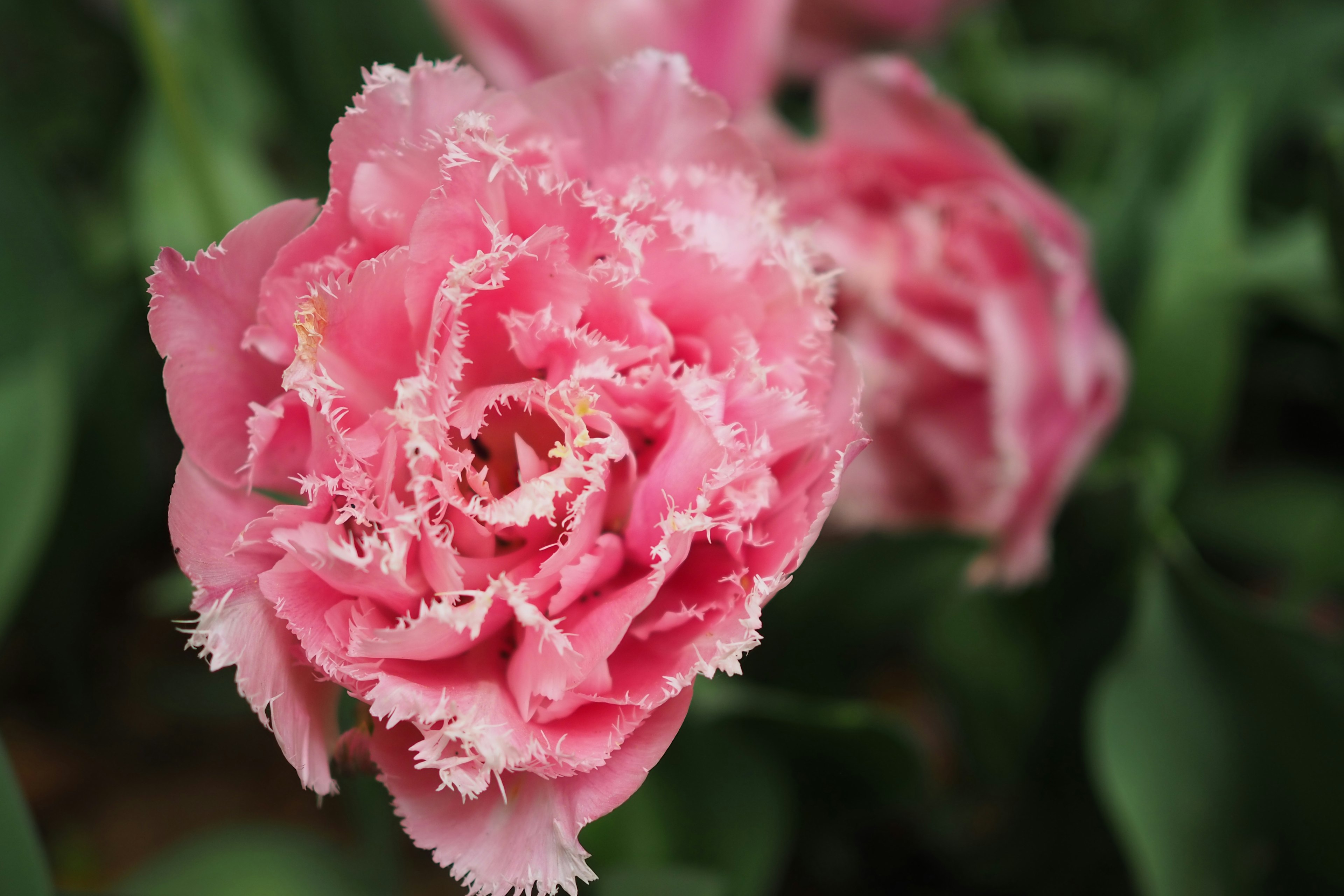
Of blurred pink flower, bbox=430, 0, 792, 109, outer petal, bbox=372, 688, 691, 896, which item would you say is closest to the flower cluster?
outer petal, bbox=372, 688, 691, 896

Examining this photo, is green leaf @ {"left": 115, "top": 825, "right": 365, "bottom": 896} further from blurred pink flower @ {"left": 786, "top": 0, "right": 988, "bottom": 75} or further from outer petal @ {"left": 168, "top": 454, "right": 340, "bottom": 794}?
blurred pink flower @ {"left": 786, "top": 0, "right": 988, "bottom": 75}

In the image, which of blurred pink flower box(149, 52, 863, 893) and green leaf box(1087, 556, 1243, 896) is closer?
blurred pink flower box(149, 52, 863, 893)

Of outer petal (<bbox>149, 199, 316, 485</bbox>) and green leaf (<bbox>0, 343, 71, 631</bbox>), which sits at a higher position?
outer petal (<bbox>149, 199, 316, 485</bbox>)

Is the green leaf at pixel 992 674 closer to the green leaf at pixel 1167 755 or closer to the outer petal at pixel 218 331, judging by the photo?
the green leaf at pixel 1167 755

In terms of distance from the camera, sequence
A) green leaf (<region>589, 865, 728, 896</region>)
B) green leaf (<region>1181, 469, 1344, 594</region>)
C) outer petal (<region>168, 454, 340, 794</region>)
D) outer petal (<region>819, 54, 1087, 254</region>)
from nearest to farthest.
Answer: outer petal (<region>168, 454, 340, 794</region>), green leaf (<region>589, 865, 728, 896</region>), outer petal (<region>819, 54, 1087, 254</region>), green leaf (<region>1181, 469, 1344, 594</region>)

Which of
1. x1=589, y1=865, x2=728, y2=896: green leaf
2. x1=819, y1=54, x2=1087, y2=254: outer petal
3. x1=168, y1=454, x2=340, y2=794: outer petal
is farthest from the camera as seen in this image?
x1=819, y1=54, x2=1087, y2=254: outer petal

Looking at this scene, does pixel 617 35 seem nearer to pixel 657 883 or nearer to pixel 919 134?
pixel 919 134
